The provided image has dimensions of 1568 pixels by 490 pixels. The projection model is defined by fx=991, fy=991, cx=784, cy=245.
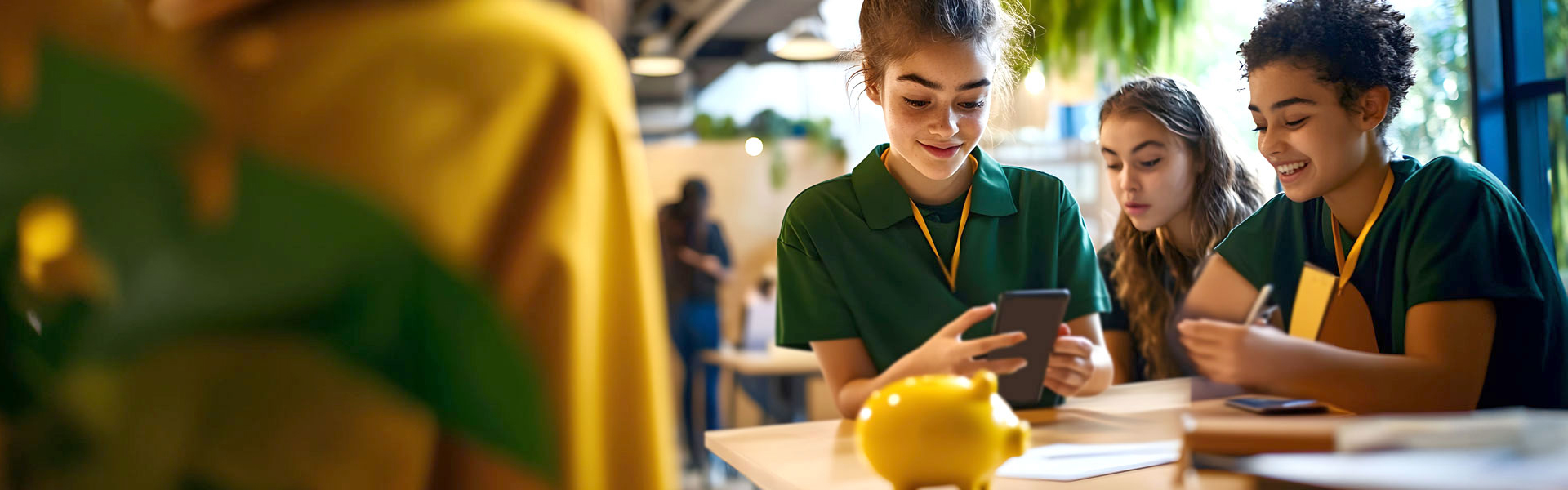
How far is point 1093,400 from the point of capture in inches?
61.9

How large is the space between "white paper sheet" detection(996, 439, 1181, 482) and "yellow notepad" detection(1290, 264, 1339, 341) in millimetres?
198

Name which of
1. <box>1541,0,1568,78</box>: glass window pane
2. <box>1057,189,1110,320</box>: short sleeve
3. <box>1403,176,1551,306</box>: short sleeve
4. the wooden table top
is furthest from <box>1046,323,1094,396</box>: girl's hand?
<box>1541,0,1568,78</box>: glass window pane

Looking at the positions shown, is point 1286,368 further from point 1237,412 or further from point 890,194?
point 890,194

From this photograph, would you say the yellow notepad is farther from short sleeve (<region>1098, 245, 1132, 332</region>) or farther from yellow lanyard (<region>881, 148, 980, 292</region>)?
short sleeve (<region>1098, 245, 1132, 332</region>)

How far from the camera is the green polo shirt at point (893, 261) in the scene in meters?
1.52

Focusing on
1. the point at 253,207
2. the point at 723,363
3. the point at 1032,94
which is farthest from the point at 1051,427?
the point at 723,363

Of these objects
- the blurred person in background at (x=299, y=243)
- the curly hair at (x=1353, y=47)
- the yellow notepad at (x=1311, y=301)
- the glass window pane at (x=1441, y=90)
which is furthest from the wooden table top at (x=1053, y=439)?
the blurred person in background at (x=299, y=243)

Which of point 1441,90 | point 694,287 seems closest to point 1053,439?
point 1441,90

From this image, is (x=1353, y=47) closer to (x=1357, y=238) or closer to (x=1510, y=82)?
(x=1357, y=238)

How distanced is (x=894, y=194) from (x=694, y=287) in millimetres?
4105

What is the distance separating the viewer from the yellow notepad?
3.83 ft

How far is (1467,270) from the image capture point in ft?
3.83

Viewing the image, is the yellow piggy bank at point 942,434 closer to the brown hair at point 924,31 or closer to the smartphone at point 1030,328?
the smartphone at point 1030,328

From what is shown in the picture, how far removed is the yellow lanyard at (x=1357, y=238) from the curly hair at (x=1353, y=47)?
7 centimetres
